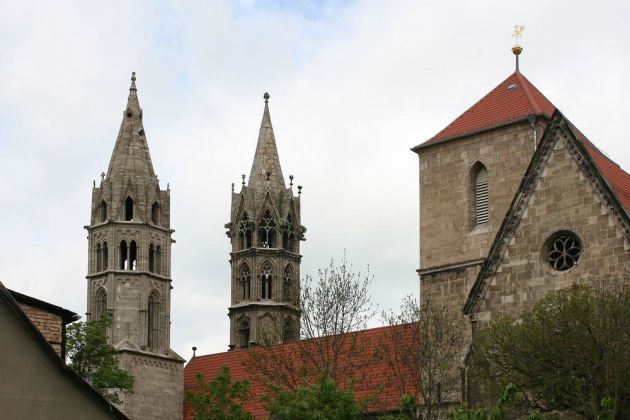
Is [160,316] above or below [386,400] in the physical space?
above

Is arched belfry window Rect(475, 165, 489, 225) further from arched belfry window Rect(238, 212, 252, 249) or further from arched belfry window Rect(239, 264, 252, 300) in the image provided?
arched belfry window Rect(238, 212, 252, 249)

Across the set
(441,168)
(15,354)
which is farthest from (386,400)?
(15,354)

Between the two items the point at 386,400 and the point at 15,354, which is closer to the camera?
the point at 15,354

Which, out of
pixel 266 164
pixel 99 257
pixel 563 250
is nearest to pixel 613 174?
pixel 563 250

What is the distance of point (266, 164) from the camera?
77.6 meters

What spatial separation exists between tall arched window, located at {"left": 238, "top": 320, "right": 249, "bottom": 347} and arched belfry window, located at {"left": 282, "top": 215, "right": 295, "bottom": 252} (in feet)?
16.1

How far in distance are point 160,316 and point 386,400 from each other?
16.6m

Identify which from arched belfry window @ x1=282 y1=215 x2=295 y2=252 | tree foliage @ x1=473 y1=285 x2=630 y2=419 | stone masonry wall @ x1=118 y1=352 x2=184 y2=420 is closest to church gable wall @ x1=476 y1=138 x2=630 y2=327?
tree foliage @ x1=473 y1=285 x2=630 y2=419

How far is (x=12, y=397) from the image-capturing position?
1780 centimetres

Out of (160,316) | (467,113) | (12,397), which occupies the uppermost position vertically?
(467,113)

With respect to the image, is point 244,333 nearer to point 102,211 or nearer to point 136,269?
point 136,269

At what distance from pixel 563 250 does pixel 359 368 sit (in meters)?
11.8

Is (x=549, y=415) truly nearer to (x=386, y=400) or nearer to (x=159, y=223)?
(x=386, y=400)

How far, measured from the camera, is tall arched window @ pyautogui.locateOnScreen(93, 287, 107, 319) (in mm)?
64250
